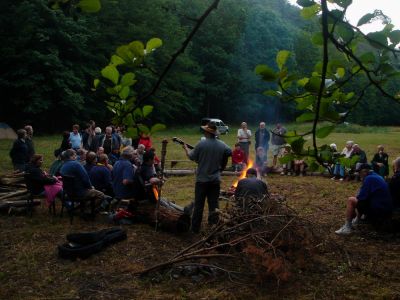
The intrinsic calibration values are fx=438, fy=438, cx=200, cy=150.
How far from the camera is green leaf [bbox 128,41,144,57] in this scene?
153cm

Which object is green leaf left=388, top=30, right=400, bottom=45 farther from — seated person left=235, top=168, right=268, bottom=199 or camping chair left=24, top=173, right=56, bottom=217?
camping chair left=24, top=173, right=56, bottom=217

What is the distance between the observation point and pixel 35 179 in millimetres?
8305

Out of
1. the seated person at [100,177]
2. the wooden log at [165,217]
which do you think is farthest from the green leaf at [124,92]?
the seated person at [100,177]

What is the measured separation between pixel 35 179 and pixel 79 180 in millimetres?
967

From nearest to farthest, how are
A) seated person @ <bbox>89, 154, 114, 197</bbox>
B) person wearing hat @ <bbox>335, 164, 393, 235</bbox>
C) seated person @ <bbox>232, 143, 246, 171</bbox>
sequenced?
person wearing hat @ <bbox>335, 164, 393, 235</bbox>
seated person @ <bbox>89, 154, 114, 197</bbox>
seated person @ <bbox>232, 143, 246, 171</bbox>

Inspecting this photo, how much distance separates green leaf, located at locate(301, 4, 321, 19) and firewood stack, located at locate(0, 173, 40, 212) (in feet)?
26.8

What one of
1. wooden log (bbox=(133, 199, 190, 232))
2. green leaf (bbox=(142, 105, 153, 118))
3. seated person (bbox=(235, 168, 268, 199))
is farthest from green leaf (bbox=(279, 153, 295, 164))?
wooden log (bbox=(133, 199, 190, 232))

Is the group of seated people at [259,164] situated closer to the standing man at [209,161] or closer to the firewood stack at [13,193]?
the standing man at [209,161]

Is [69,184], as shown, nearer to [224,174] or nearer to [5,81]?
[224,174]

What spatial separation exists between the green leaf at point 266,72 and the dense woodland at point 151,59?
39.7ft

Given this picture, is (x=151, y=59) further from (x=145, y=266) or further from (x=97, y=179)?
(x=145, y=266)

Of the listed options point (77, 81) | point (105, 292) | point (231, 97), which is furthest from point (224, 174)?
point (231, 97)

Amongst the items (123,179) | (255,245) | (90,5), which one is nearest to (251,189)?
(255,245)

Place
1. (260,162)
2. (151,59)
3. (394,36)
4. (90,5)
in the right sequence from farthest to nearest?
(151,59), (260,162), (394,36), (90,5)
